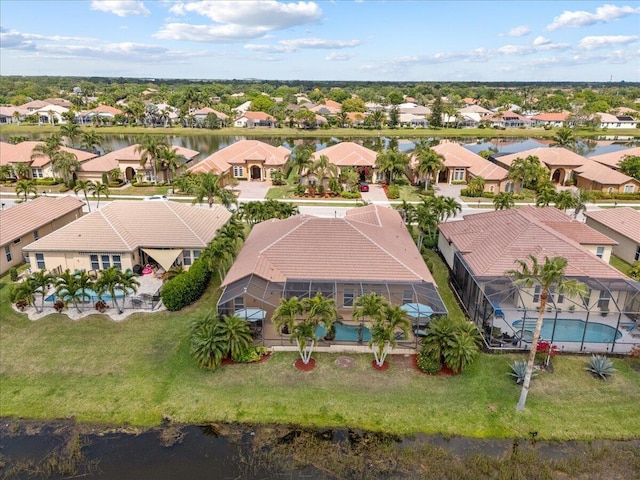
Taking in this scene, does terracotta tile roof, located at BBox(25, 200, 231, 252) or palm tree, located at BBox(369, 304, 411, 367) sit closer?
palm tree, located at BBox(369, 304, 411, 367)

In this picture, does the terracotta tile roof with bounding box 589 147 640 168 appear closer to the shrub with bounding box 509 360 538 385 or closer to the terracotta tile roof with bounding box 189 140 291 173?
the terracotta tile roof with bounding box 189 140 291 173

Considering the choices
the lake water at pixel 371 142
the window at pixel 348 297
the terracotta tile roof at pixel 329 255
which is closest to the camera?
the window at pixel 348 297

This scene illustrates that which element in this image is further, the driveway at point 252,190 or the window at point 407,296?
the driveway at point 252,190

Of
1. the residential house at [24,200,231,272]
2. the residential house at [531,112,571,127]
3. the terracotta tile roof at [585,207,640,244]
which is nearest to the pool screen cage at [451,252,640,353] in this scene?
the terracotta tile roof at [585,207,640,244]

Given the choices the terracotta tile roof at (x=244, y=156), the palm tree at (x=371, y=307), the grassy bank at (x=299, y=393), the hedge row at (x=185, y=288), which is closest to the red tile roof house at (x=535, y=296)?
the grassy bank at (x=299, y=393)

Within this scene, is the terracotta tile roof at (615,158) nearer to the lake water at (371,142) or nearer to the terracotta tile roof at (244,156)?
the lake water at (371,142)

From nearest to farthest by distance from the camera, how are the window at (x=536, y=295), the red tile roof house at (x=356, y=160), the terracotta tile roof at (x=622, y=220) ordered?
1. the window at (x=536, y=295)
2. the terracotta tile roof at (x=622, y=220)
3. the red tile roof house at (x=356, y=160)

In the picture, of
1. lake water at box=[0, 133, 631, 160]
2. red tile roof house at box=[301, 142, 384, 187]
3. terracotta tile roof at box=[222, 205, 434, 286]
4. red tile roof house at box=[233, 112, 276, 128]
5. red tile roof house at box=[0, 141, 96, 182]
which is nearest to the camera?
terracotta tile roof at box=[222, 205, 434, 286]

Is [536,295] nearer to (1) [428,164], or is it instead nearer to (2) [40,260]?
(1) [428,164]
